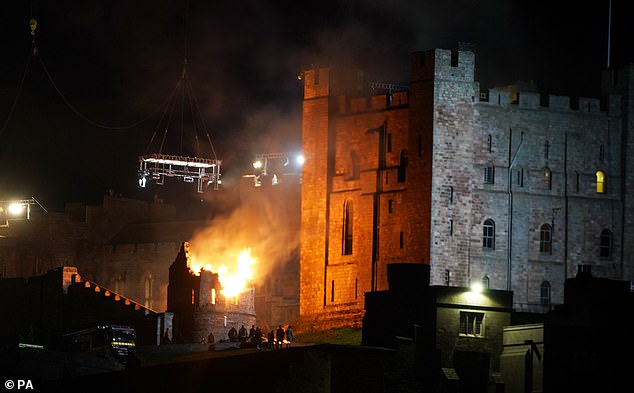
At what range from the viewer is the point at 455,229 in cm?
7750

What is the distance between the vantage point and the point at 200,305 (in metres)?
78.1

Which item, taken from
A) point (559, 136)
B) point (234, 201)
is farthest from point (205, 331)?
point (234, 201)

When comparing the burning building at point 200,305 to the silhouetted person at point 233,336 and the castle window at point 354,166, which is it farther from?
the castle window at point 354,166

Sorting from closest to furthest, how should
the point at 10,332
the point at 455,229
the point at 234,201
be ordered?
the point at 455,229 < the point at 10,332 < the point at 234,201

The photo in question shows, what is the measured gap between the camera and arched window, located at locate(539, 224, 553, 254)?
261 ft

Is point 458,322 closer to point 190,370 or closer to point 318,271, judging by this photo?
point 190,370

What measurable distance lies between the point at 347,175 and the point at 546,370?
65.2ft

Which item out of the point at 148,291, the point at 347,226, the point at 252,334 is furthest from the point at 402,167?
the point at 148,291

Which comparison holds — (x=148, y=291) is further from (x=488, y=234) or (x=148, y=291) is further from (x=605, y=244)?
(x=605, y=244)

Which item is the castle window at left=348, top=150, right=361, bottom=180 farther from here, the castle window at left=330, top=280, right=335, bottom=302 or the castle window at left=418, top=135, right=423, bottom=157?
the castle window at left=330, top=280, right=335, bottom=302

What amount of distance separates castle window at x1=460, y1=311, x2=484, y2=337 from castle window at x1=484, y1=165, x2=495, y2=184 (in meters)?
13.0

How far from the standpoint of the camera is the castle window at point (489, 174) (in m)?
78.8

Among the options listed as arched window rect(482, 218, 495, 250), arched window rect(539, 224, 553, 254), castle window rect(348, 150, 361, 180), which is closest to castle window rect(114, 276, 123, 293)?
castle window rect(348, 150, 361, 180)

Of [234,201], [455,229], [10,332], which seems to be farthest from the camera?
[234,201]
